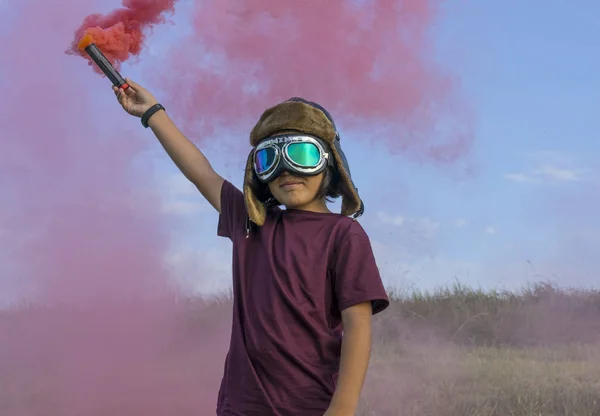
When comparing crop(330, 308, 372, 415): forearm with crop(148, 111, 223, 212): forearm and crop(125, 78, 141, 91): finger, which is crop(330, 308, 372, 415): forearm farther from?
crop(125, 78, 141, 91): finger

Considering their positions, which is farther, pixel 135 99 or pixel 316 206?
pixel 135 99

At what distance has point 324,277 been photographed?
3.33 meters

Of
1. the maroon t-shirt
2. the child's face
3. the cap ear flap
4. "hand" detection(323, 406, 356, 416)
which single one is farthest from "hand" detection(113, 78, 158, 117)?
"hand" detection(323, 406, 356, 416)

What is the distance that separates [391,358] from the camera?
31.7 ft

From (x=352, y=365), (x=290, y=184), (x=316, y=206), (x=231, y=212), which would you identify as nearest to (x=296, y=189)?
(x=290, y=184)

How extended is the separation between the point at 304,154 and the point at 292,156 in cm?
6

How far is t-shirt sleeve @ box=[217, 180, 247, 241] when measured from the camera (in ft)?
11.7

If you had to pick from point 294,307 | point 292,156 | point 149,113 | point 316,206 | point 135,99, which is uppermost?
point 135,99

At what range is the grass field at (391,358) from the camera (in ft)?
25.6

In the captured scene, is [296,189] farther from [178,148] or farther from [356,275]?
[178,148]

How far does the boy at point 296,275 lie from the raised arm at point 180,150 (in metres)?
0.01

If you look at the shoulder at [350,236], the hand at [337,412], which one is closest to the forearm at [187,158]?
the shoulder at [350,236]

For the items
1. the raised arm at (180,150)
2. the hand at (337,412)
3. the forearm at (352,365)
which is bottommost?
the hand at (337,412)

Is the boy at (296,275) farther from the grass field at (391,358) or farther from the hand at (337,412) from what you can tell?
the grass field at (391,358)
